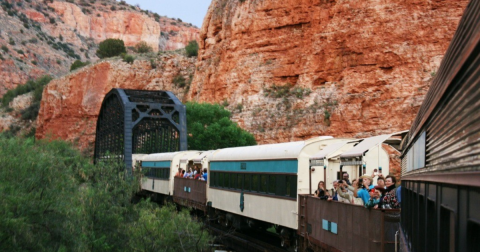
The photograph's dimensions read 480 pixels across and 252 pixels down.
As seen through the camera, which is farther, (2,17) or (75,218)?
(2,17)

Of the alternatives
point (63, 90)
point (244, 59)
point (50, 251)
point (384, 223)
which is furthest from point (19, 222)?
point (63, 90)

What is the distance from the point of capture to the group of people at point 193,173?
24.3 m

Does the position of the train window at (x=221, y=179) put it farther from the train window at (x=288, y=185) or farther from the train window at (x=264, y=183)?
the train window at (x=288, y=185)

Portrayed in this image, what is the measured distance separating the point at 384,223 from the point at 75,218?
8.50m

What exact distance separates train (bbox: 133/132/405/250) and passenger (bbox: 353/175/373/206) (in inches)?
32.9

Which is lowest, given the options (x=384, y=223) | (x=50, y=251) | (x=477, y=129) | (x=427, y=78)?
(x=50, y=251)

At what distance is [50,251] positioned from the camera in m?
12.6

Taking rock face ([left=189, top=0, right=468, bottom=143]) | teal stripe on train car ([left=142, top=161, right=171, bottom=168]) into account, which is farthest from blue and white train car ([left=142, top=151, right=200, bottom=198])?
rock face ([left=189, top=0, right=468, bottom=143])

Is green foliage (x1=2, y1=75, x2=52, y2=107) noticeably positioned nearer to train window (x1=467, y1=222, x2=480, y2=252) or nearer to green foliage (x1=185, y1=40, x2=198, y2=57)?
green foliage (x1=185, y1=40, x2=198, y2=57)

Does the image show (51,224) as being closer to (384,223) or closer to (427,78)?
(384,223)

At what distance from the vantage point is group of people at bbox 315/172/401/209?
30.3 ft

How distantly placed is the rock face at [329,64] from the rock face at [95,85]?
59.6ft

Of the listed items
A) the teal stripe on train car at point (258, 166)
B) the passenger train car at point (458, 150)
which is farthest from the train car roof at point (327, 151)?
the passenger train car at point (458, 150)

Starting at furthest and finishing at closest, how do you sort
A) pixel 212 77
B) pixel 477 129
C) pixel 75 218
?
pixel 212 77
pixel 75 218
pixel 477 129
